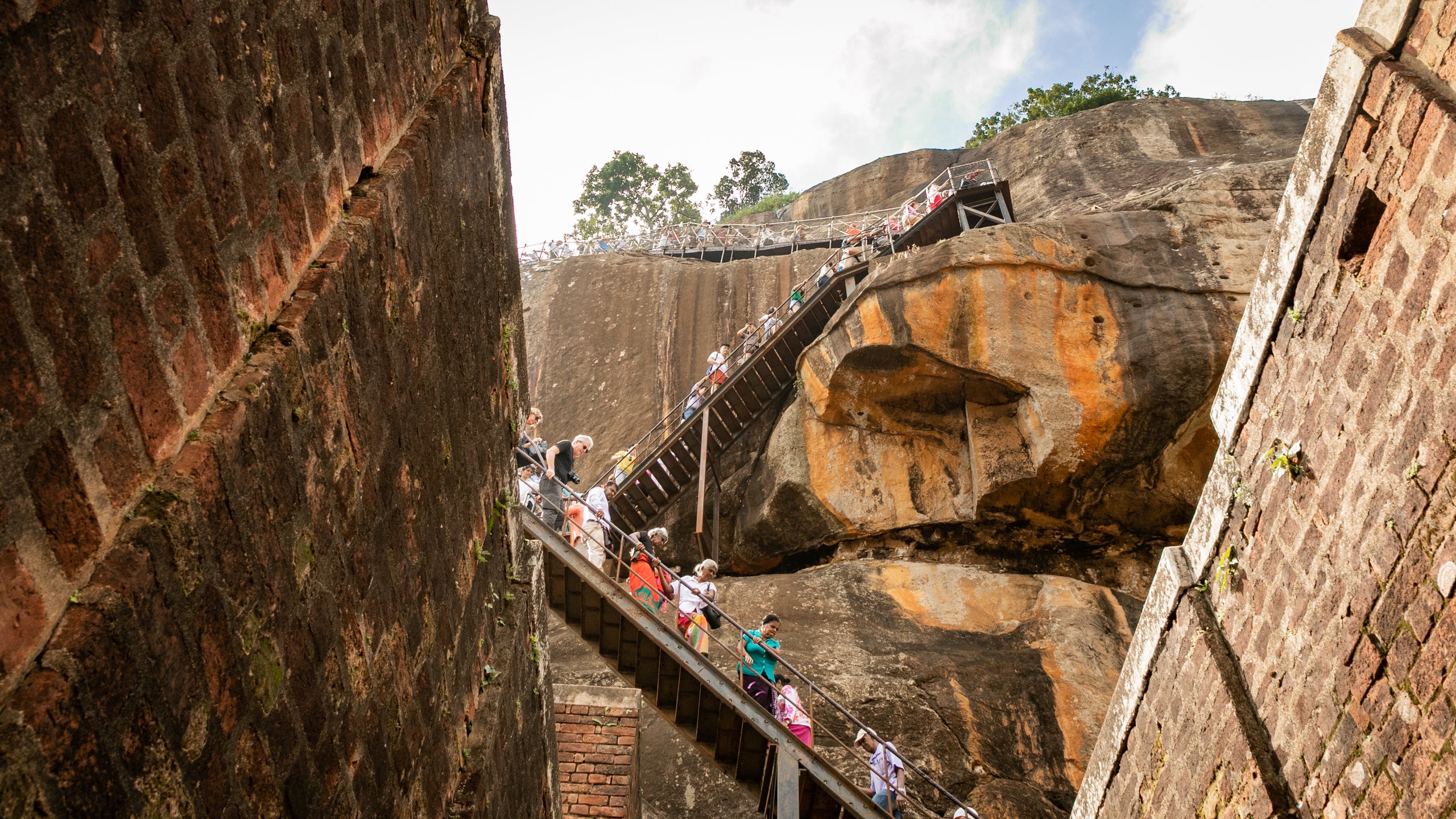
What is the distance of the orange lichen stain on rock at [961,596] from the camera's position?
1379 centimetres

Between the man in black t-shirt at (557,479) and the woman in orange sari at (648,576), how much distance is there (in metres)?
0.76

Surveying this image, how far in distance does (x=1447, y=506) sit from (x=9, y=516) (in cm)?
378

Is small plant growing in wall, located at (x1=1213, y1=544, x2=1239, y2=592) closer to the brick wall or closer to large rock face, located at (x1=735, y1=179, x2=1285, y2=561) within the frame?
the brick wall

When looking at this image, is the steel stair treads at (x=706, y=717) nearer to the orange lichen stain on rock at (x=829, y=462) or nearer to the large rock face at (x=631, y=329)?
the orange lichen stain on rock at (x=829, y=462)

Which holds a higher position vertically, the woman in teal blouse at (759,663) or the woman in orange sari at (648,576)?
the woman in orange sari at (648,576)

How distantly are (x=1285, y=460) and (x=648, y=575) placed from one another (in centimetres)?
712

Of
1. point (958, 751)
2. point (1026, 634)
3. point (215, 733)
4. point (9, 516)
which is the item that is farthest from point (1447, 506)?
point (1026, 634)

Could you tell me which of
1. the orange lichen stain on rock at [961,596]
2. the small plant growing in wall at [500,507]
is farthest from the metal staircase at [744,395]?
the small plant growing in wall at [500,507]

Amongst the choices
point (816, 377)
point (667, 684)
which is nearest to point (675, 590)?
point (667, 684)

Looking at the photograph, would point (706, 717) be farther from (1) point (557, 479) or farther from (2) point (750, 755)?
(1) point (557, 479)

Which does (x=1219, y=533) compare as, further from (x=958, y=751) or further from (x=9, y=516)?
(x=958, y=751)

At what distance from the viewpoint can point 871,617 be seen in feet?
45.1

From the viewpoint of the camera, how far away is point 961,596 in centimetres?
1426

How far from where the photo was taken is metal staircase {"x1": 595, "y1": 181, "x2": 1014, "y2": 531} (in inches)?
647
